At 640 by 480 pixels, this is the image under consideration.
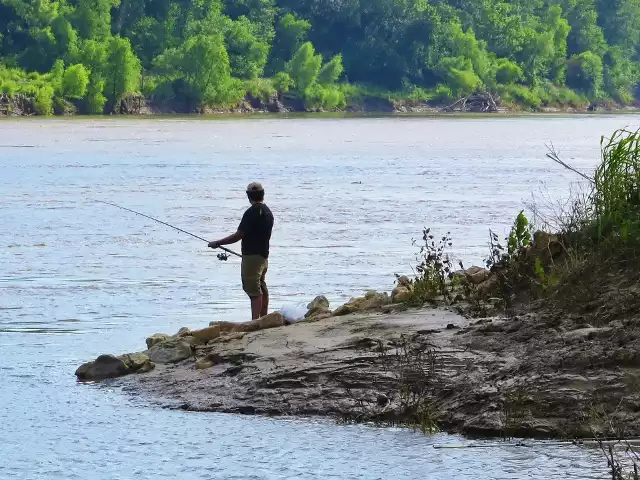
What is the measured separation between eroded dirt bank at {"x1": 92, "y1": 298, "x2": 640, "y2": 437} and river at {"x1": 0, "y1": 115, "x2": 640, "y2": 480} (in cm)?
28

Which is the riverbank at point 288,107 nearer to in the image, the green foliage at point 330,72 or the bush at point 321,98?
the bush at point 321,98

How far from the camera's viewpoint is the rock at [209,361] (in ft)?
39.7

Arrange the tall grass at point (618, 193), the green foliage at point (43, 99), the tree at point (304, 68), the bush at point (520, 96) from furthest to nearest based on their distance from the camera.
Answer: the bush at point (520, 96), the tree at point (304, 68), the green foliage at point (43, 99), the tall grass at point (618, 193)

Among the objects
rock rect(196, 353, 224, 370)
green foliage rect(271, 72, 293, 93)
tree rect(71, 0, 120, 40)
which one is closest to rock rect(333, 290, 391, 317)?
rock rect(196, 353, 224, 370)

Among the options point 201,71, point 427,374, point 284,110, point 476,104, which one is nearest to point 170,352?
point 427,374

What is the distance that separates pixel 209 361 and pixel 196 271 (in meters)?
7.58

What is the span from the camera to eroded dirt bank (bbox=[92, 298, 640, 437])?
10.1 metres

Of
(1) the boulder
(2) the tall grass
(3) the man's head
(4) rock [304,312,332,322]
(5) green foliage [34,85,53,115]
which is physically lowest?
(5) green foliage [34,85,53,115]

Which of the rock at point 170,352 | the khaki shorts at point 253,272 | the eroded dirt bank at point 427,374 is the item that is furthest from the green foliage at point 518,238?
the rock at point 170,352

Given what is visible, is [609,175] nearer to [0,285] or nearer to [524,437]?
[524,437]

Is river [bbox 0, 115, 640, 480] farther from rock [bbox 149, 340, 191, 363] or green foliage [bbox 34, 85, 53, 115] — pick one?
green foliage [bbox 34, 85, 53, 115]

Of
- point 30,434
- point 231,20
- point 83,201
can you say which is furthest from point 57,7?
point 30,434

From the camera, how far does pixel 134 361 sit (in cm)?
1246

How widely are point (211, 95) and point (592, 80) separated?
49.1 m
